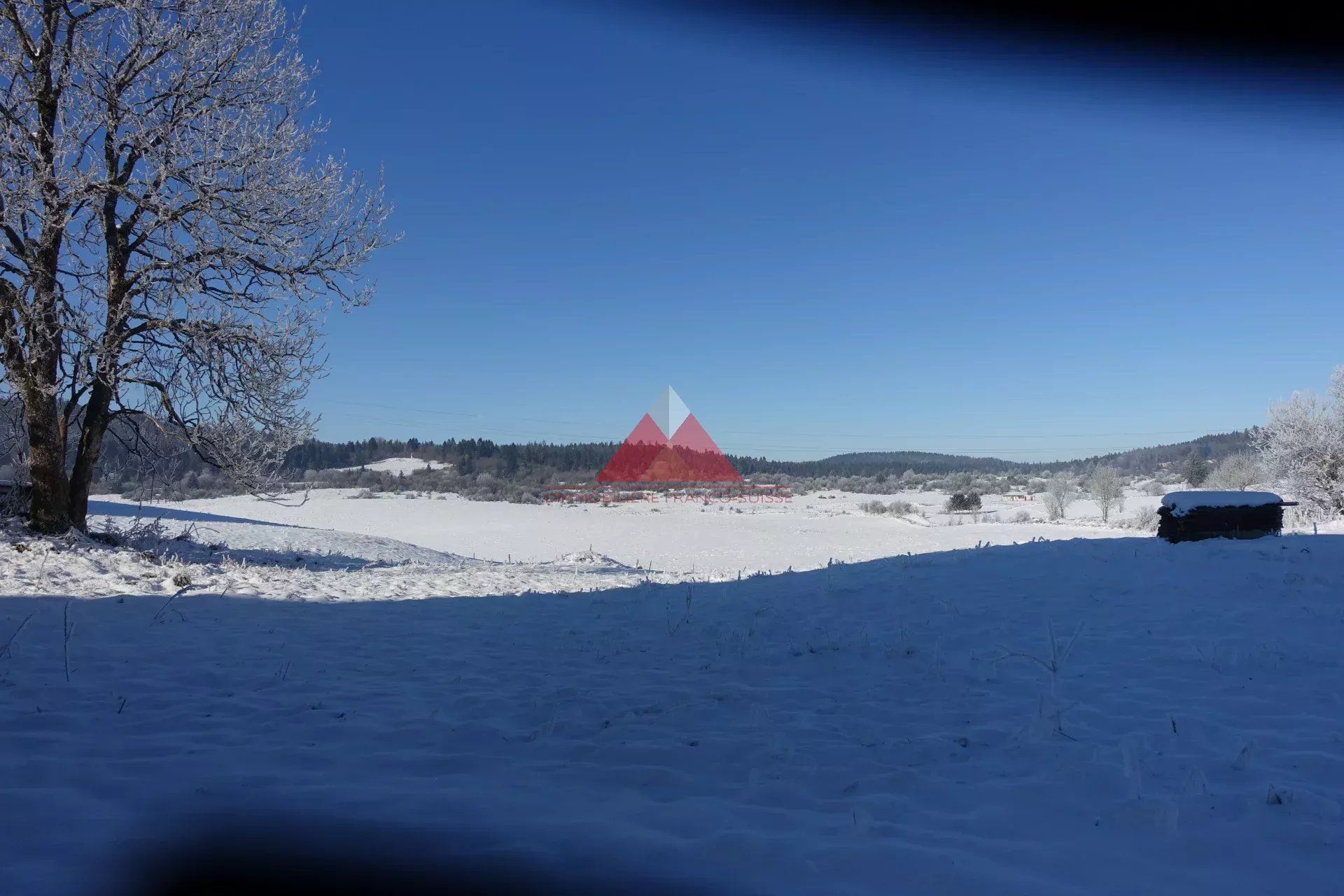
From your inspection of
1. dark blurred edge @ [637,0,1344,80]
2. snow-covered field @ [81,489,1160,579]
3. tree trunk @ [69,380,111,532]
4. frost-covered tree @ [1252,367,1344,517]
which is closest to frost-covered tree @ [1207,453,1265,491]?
snow-covered field @ [81,489,1160,579]

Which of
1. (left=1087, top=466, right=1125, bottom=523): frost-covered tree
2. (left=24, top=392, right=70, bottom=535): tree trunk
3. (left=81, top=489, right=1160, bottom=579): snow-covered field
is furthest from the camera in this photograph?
(left=1087, top=466, right=1125, bottom=523): frost-covered tree

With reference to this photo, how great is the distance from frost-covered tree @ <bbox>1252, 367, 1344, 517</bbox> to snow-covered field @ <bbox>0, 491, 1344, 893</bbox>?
67.8 feet

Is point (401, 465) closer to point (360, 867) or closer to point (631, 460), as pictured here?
point (631, 460)

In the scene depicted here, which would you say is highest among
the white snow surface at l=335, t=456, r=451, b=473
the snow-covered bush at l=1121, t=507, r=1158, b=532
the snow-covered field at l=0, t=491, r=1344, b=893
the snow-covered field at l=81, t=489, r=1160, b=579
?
the white snow surface at l=335, t=456, r=451, b=473

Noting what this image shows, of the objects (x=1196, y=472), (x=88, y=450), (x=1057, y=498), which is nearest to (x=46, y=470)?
(x=88, y=450)

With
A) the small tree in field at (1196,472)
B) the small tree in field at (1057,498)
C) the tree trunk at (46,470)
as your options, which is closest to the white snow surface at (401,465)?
the small tree in field at (1057,498)

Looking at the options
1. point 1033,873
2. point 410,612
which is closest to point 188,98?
point 410,612

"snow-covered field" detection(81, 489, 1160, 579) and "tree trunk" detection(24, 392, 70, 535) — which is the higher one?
"tree trunk" detection(24, 392, 70, 535)

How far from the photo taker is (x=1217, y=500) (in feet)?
38.2

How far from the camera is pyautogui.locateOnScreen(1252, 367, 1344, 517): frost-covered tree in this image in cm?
2461

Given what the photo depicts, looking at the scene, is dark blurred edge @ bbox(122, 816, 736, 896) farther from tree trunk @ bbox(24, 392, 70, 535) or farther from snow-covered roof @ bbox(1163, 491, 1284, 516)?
snow-covered roof @ bbox(1163, 491, 1284, 516)

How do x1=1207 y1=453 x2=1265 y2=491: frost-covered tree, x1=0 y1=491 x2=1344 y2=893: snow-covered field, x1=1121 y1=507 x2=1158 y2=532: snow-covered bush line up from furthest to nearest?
x1=1207 y1=453 x2=1265 y2=491: frost-covered tree, x1=1121 y1=507 x2=1158 y2=532: snow-covered bush, x1=0 y1=491 x2=1344 y2=893: snow-covered field

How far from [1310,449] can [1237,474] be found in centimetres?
1523

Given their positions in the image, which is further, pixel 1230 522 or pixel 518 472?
pixel 518 472
